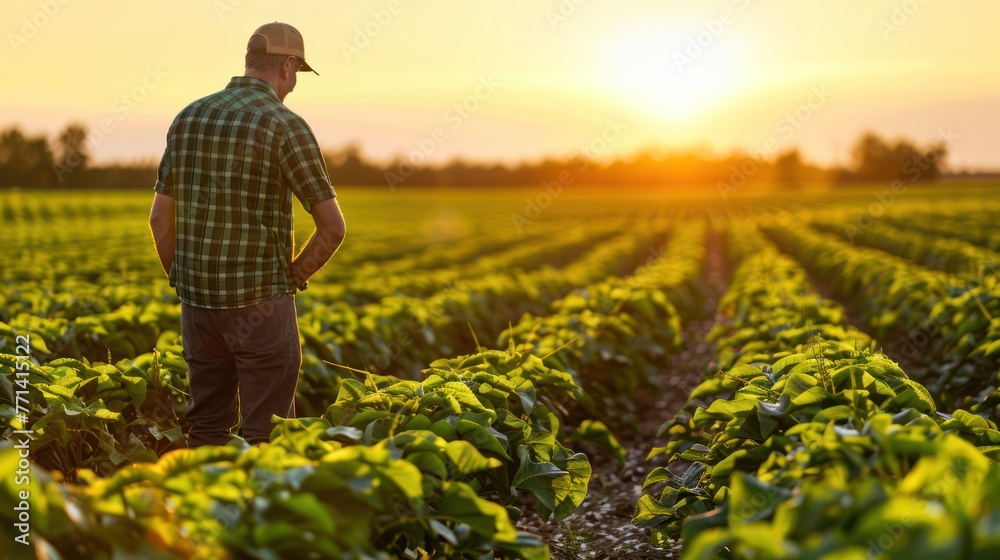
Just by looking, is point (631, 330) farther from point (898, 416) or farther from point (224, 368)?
point (898, 416)

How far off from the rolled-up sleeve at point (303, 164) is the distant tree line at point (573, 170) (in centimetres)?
7274

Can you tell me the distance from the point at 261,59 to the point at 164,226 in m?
0.83

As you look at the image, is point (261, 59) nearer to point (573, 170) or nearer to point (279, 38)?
point (279, 38)

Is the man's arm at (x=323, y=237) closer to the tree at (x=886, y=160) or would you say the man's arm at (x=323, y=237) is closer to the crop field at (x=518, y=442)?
the crop field at (x=518, y=442)

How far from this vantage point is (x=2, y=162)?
74188 millimetres

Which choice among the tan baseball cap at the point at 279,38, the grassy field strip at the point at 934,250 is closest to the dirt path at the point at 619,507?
the tan baseball cap at the point at 279,38

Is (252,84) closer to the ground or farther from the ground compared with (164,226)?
farther from the ground

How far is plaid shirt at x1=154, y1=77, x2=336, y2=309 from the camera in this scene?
3262 millimetres

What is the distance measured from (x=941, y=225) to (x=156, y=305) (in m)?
21.9

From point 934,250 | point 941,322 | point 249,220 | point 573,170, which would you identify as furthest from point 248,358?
point 573,170

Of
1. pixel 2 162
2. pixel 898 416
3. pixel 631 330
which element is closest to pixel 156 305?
pixel 631 330

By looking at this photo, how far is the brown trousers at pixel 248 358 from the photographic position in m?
3.40

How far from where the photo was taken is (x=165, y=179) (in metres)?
3.43

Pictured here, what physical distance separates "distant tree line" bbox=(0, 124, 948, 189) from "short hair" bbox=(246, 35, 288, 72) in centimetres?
7246
